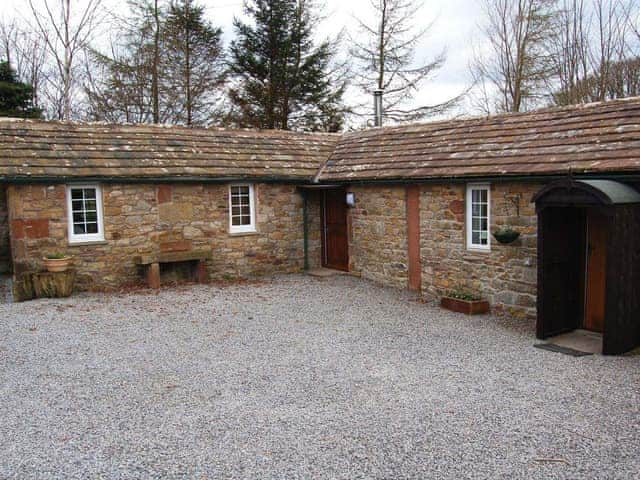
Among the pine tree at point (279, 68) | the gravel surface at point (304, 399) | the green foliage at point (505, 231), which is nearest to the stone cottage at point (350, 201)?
the green foliage at point (505, 231)

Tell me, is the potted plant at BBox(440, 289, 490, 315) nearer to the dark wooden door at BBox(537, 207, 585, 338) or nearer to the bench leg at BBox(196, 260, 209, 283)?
the dark wooden door at BBox(537, 207, 585, 338)

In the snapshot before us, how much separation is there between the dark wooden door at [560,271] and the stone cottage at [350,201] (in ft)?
0.11

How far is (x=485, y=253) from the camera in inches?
423

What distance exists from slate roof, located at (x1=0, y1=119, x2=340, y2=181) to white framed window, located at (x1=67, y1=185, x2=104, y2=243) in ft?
1.70

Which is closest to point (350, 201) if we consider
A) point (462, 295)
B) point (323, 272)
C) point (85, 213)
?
point (323, 272)

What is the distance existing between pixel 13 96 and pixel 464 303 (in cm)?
1809

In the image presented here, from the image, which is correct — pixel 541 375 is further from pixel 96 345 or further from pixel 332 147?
pixel 332 147

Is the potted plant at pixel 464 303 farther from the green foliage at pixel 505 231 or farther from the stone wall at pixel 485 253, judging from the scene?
the green foliage at pixel 505 231

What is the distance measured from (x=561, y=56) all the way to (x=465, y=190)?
10.8 m

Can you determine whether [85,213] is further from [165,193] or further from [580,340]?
[580,340]

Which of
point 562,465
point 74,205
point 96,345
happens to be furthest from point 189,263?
point 562,465

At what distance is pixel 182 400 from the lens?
634 centimetres

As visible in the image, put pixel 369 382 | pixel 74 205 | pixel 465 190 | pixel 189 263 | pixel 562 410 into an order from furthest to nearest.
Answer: pixel 189 263, pixel 74 205, pixel 465 190, pixel 369 382, pixel 562 410

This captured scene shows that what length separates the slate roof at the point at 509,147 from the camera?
909 cm
